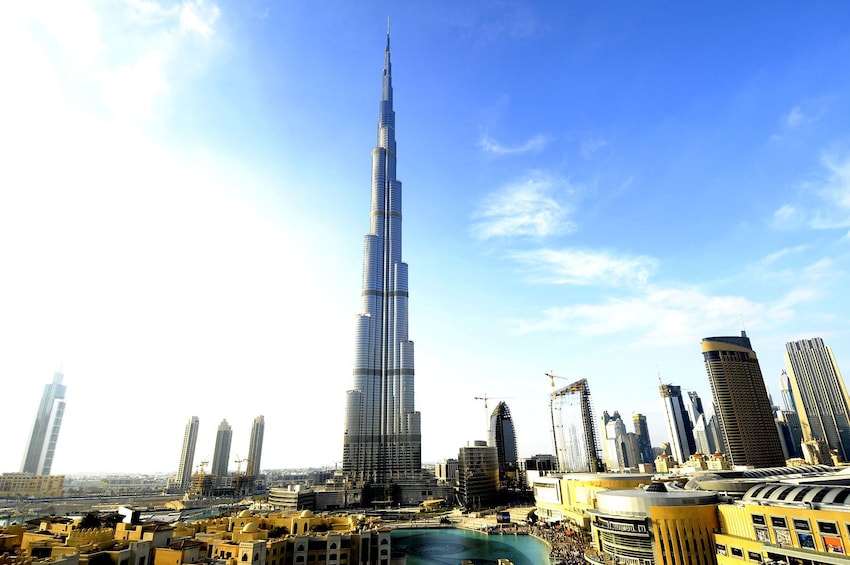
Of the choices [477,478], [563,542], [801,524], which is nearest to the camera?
[801,524]

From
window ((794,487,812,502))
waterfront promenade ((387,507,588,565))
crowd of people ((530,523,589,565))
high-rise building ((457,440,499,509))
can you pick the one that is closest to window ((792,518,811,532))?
window ((794,487,812,502))

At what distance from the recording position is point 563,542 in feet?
299

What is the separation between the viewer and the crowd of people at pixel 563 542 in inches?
2963

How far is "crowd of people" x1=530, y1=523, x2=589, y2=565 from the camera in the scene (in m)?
75.2

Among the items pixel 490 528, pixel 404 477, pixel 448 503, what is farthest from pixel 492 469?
pixel 490 528

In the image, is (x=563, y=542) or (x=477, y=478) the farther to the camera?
(x=477, y=478)

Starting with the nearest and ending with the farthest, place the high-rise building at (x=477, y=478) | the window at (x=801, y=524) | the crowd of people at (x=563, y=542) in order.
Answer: the window at (x=801, y=524) < the crowd of people at (x=563, y=542) < the high-rise building at (x=477, y=478)

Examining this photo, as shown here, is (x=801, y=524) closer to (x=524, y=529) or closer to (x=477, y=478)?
(x=524, y=529)

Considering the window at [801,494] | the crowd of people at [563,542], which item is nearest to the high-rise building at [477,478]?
the crowd of people at [563,542]

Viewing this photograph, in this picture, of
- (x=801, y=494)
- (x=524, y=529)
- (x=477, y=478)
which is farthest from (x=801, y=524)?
(x=477, y=478)

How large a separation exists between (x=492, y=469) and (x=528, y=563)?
97.5m

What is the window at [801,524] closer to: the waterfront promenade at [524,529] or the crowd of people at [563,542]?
the waterfront promenade at [524,529]

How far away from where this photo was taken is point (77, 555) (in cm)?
3600

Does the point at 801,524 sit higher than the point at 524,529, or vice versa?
the point at 801,524
